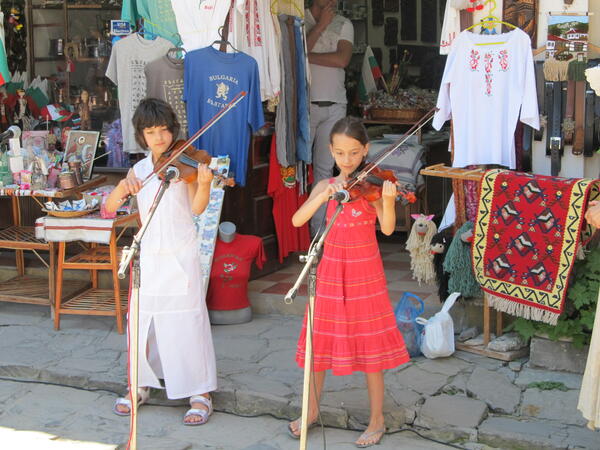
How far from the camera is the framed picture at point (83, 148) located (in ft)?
21.8

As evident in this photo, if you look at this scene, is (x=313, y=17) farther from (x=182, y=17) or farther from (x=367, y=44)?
(x=367, y=44)

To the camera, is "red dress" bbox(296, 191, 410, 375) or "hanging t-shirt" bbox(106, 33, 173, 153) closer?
"red dress" bbox(296, 191, 410, 375)

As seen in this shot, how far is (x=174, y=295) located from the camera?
449cm

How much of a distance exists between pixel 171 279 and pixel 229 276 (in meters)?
1.48

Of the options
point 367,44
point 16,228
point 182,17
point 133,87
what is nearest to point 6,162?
point 16,228

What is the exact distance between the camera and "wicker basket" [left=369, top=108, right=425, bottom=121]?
834cm

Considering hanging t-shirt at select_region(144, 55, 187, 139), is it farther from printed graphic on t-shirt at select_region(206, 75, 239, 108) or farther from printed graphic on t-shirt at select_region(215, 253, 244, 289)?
printed graphic on t-shirt at select_region(215, 253, 244, 289)

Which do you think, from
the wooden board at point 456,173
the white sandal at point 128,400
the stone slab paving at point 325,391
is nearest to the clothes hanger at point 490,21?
the wooden board at point 456,173

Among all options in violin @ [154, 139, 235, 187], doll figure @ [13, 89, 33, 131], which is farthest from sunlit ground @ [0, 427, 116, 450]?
doll figure @ [13, 89, 33, 131]

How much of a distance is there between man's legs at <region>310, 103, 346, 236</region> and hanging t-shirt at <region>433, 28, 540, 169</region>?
1683 mm

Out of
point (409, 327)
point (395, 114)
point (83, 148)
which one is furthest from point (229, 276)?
point (395, 114)

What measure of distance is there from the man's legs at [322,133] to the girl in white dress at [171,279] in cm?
274

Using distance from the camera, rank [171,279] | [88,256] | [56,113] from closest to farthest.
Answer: [171,279] < [88,256] < [56,113]

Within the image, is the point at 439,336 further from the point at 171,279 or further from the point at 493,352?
the point at 171,279
